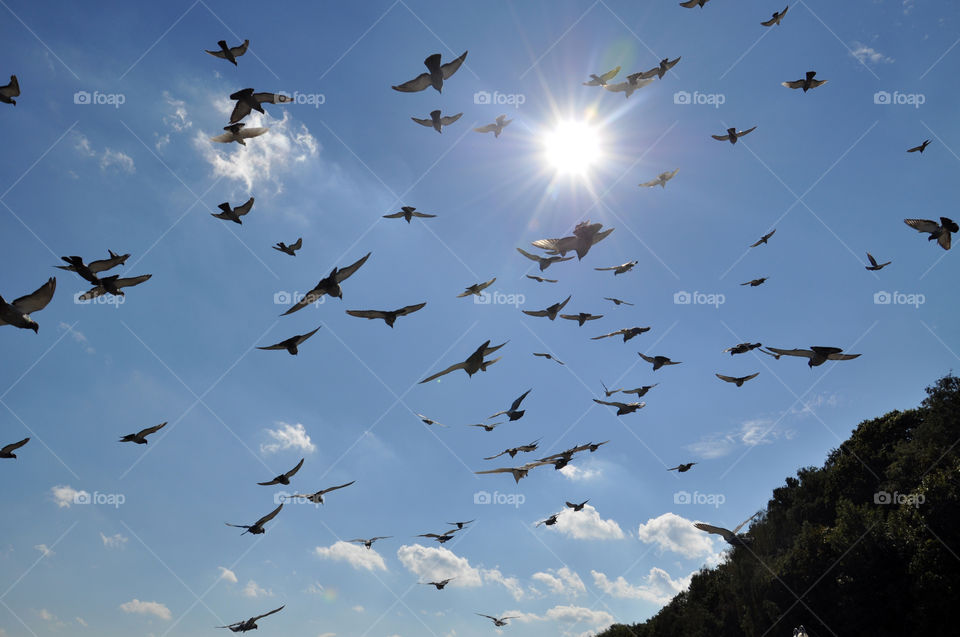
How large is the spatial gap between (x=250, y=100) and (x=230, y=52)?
58.2 inches

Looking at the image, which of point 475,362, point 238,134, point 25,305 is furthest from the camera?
point 238,134

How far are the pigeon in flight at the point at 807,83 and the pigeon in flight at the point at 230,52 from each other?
1572 centimetres

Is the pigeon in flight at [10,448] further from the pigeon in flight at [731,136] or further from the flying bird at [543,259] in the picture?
the pigeon in flight at [731,136]

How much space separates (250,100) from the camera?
38.9ft

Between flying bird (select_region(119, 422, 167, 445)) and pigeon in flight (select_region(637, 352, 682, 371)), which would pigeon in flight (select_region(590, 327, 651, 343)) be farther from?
flying bird (select_region(119, 422, 167, 445))

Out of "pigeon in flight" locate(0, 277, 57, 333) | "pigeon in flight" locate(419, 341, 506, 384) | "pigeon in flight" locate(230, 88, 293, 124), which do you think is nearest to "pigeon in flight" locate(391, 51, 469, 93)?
"pigeon in flight" locate(230, 88, 293, 124)

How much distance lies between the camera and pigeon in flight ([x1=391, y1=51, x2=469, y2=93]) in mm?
10320

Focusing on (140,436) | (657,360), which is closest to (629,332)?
(657,360)

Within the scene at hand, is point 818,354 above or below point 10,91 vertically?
below

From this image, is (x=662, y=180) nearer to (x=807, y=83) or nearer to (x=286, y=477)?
(x=807, y=83)

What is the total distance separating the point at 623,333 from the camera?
50.6ft

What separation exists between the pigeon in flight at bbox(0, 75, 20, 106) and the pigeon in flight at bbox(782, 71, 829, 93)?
69.1 feet

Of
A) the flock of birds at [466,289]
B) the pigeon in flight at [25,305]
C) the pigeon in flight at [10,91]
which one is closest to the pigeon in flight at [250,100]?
the flock of birds at [466,289]

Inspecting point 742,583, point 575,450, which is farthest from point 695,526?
point 742,583
